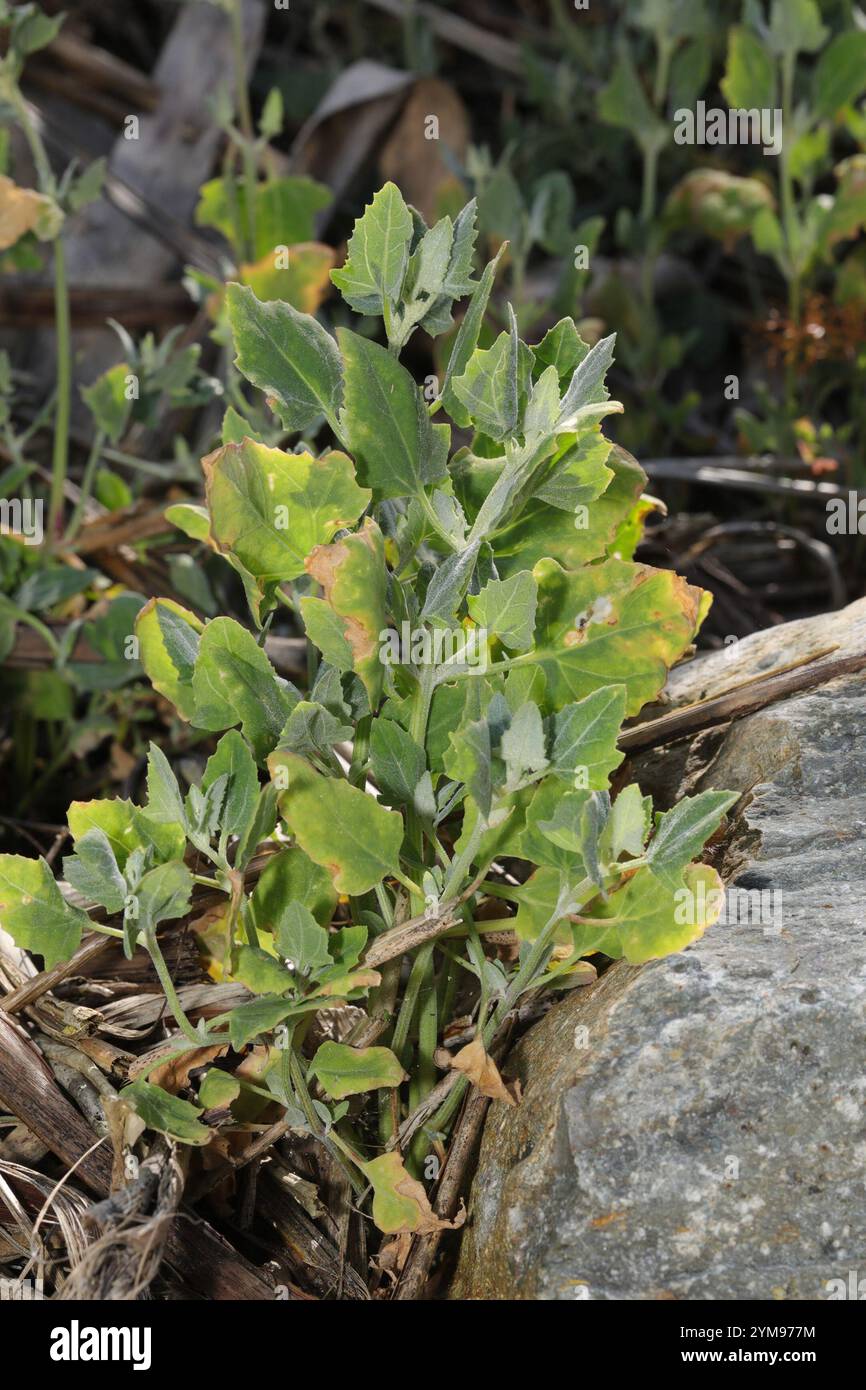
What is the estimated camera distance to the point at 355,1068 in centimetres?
95

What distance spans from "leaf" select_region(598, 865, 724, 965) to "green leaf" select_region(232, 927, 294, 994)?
0.74 ft

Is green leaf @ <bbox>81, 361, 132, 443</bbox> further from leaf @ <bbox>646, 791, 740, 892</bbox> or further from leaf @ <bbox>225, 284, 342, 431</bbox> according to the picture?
leaf @ <bbox>646, 791, 740, 892</bbox>

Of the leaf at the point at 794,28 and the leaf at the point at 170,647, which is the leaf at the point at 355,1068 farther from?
the leaf at the point at 794,28

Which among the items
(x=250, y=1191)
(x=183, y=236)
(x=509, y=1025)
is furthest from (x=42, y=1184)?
(x=183, y=236)

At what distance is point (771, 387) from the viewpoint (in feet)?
8.76

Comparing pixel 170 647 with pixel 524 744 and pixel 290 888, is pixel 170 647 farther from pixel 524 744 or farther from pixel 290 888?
pixel 524 744

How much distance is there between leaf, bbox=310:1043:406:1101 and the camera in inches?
37.4

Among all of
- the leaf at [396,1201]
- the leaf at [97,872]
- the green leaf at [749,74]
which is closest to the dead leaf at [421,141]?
the green leaf at [749,74]

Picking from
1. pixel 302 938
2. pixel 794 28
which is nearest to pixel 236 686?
pixel 302 938

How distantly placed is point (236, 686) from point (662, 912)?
34 centimetres

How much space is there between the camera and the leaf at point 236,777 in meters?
0.97

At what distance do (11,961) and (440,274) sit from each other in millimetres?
720

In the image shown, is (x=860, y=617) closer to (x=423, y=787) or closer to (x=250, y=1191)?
(x=423, y=787)

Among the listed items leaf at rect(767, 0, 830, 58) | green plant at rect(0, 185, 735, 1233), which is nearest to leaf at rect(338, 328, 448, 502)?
green plant at rect(0, 185, 735, 1233)
